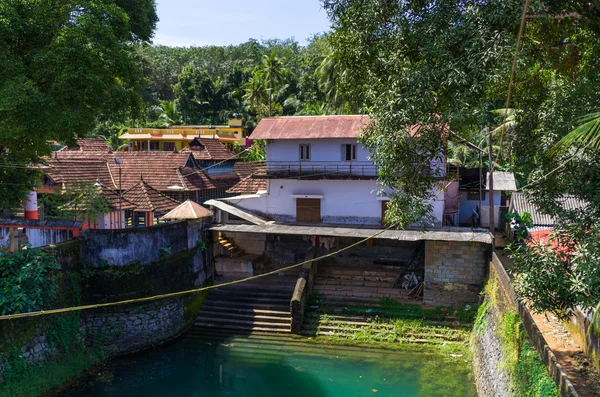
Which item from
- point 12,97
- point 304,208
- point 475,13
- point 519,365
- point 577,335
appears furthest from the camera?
point 304,208

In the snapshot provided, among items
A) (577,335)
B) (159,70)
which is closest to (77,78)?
(577,335)

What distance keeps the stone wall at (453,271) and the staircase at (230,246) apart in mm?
7495

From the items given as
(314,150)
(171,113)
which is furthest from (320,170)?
(171,113)

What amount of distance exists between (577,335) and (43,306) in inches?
485

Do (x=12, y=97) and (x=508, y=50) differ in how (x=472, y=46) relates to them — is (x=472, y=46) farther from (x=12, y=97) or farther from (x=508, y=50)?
(x=12, y=97)

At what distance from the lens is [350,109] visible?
91.0 ft

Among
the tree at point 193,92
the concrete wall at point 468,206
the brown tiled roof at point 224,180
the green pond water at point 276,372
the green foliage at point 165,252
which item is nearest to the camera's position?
the green pond water at point 276,372

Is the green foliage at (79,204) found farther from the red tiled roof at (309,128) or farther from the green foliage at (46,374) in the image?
the red tiled roof at (309,128)

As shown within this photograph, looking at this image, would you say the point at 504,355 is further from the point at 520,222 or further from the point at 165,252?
the point at 165,252

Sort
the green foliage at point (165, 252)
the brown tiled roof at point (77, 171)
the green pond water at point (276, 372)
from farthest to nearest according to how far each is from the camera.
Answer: the brown tiled roof at point (77, 171) < the green foliage at point (165, 252) < the green pond water at point (276, 372)

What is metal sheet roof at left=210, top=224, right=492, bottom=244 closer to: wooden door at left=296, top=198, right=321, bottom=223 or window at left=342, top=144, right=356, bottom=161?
wooden door at left=296, top=198, right=321, bottom=223

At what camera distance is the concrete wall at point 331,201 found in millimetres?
19516

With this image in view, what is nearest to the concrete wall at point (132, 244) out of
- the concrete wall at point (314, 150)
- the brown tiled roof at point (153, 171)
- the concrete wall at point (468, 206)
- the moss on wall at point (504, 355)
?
the concrete wall at point (314, 150)

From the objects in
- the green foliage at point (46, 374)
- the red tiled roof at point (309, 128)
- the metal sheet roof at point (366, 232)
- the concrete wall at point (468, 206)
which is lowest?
the green foliage at point (46, 374)
